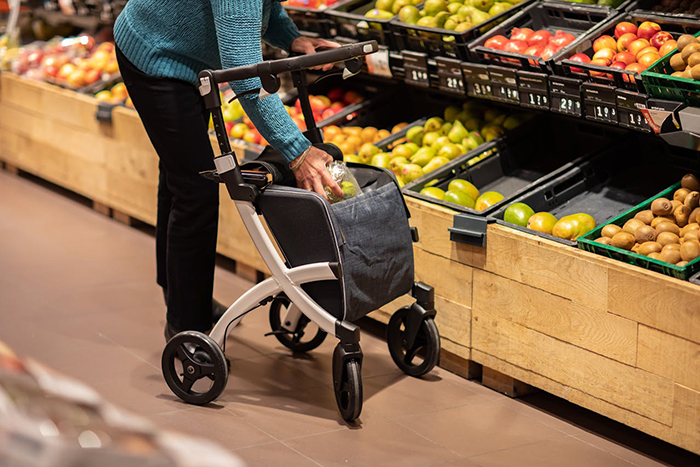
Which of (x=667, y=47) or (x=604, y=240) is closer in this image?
(x=604, y=240)

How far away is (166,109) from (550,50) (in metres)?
1.43

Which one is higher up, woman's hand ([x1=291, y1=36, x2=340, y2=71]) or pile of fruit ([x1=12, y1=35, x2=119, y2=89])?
woman's hand ([x1=291, y1=36, x2=340, y2=71])

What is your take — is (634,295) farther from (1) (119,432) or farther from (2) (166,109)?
(1) (119,432)

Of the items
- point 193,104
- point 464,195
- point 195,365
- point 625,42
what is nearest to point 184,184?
point 193,104

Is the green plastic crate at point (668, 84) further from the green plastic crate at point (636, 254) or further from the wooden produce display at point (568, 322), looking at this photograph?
the wooden produce display at point (568, 322)

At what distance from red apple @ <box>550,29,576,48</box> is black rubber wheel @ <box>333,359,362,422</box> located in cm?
150

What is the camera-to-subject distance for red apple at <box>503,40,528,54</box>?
11.3 ft

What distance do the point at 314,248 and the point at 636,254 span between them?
95 centimetres

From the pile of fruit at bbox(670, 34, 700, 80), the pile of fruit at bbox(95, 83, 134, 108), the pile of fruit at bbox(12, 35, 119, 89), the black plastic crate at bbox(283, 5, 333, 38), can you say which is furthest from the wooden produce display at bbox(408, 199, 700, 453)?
the pile of fruit at bbox(12, 35, 119, 89)

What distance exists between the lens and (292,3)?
4457mm

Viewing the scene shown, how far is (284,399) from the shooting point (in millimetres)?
3072

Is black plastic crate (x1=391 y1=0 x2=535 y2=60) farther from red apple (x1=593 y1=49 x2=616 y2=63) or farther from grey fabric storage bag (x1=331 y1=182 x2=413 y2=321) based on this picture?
grey fabric storage bag (x1=331 y1=182 x2=413 y2=321)

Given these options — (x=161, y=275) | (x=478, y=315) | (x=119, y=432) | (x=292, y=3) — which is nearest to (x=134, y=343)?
(x=161, y=275)

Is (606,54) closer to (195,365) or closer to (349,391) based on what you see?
(349,391)
